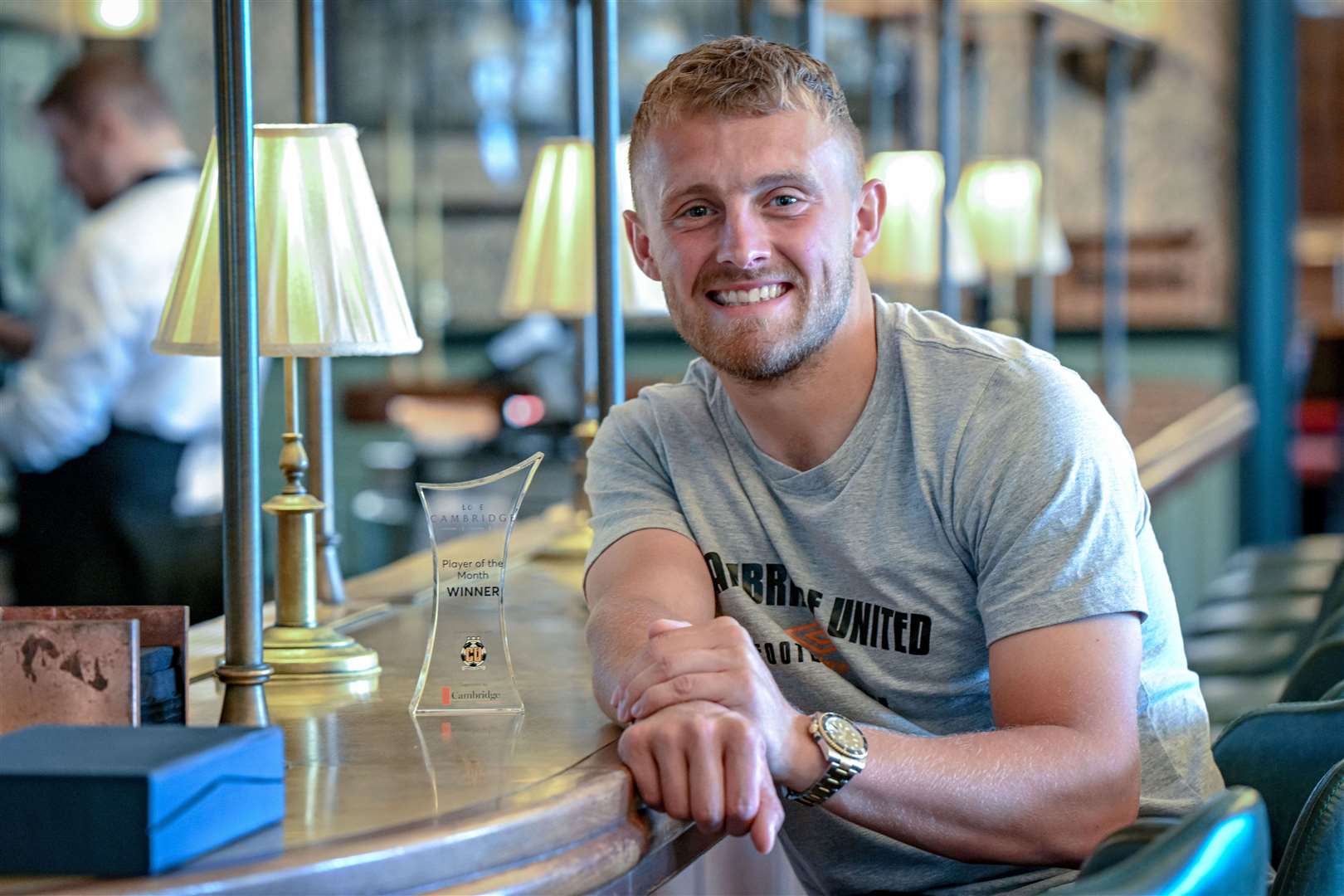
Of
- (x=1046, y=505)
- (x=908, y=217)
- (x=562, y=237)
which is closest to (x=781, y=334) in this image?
(x=1046, y=505)

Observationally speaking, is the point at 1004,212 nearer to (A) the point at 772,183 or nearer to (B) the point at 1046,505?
(A) the point at 772,183

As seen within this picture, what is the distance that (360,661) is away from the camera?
5.56 ft

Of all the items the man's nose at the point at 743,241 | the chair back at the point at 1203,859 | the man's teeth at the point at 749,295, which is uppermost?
the man's nose at the point at 743,241

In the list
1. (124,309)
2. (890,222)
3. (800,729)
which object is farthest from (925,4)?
(800,729)

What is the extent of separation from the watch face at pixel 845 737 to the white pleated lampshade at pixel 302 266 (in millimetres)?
560

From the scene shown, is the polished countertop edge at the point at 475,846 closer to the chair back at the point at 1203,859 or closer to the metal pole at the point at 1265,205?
the chair back at the point at 1203,859

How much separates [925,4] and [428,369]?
394cm

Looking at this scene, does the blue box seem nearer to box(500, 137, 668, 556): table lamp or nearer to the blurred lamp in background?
box(500, 137, 668, 556): table lamp

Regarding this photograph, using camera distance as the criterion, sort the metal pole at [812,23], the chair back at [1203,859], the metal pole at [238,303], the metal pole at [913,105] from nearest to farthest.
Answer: the chair back at [1203,859] < the metal pole at [238,303] < the metal pole at [812,23] < the metal pole at [913,105]

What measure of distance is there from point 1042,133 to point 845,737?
5.17 metres

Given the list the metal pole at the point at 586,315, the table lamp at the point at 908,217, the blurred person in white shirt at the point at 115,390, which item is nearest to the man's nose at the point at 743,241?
the metal pole at the point at 586,315

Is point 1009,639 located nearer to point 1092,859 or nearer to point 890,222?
point 1092,859

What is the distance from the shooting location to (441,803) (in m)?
1.16

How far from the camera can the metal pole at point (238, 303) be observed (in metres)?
1.33
